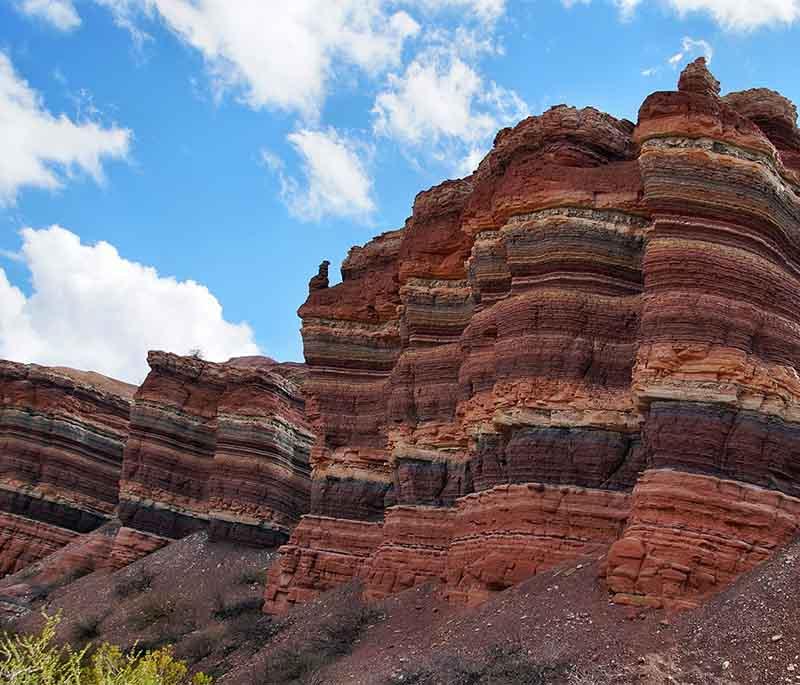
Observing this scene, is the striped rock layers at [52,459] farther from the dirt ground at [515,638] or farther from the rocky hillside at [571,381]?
the dirt ground at [515,638]

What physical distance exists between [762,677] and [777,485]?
4397mm

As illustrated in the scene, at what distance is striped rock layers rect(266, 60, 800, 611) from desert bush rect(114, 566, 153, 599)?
822 cm

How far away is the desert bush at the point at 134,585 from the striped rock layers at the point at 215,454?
127 inches

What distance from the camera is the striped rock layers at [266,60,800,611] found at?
15.5 metres

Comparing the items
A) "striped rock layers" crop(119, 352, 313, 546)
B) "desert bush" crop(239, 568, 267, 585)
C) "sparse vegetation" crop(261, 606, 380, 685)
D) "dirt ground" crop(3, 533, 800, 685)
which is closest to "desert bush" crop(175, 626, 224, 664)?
"dirt ground" crop(3, 533, 800, 685)

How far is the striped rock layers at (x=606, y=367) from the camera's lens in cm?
1553

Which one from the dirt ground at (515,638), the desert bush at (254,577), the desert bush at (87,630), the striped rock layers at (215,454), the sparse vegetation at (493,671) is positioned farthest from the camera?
the striped rock layers at (215,454)

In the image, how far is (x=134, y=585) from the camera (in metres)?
32.2

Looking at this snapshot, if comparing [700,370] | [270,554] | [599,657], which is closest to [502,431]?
[700,370]

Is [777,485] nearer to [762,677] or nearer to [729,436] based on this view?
[729,436]

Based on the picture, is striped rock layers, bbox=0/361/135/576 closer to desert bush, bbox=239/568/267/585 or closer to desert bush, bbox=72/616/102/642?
desert bush, bbox=72/616/102/642

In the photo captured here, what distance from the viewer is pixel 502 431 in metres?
19.6

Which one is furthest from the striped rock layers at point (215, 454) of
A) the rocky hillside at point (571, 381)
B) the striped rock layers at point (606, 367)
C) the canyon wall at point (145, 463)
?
the striped rock layers at point (606, 367)

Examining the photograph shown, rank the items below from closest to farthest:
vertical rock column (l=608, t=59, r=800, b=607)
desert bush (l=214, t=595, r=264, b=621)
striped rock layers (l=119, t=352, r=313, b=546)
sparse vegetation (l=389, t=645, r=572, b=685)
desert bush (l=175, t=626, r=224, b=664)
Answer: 1. sparse vegetation (l=389, t=645, r=572, b=685)
2. vertical rock column (l=608, t=59, r=800, b=607)
3. desert bush (l=175, t=626, r=224, b=664)
4. desert bush (l=214, t=595, r=264, b=621)
5. striped rock layers (l=119, t=352, r=313, b=546)
